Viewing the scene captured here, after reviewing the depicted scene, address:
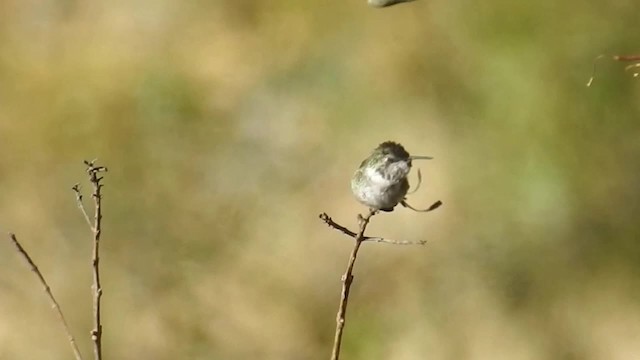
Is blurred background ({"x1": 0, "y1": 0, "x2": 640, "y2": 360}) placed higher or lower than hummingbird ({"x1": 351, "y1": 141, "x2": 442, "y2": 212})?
higher

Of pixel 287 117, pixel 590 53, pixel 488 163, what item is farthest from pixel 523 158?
pixel 287 117

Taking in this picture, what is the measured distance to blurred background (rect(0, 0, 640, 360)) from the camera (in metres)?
1.05

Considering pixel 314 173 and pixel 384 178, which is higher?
pixel 314 173

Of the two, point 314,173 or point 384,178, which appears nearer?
point 384,178

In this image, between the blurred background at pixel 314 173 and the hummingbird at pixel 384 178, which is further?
the blurred background at pixel 314 173

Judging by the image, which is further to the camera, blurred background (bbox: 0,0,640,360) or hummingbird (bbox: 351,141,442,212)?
blurred background (bbox: 0,0,640,360)

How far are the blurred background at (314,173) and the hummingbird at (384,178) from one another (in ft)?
1.75

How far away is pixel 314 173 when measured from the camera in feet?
3.61

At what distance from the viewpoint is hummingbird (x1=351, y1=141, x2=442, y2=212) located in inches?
21.4

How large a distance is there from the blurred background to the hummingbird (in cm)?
53

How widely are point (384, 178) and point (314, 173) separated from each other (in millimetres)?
561

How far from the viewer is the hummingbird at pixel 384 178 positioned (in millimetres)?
542

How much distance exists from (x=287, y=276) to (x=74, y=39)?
1.60 ft

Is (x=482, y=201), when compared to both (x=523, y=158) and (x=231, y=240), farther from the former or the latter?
(x=231, y=240)
